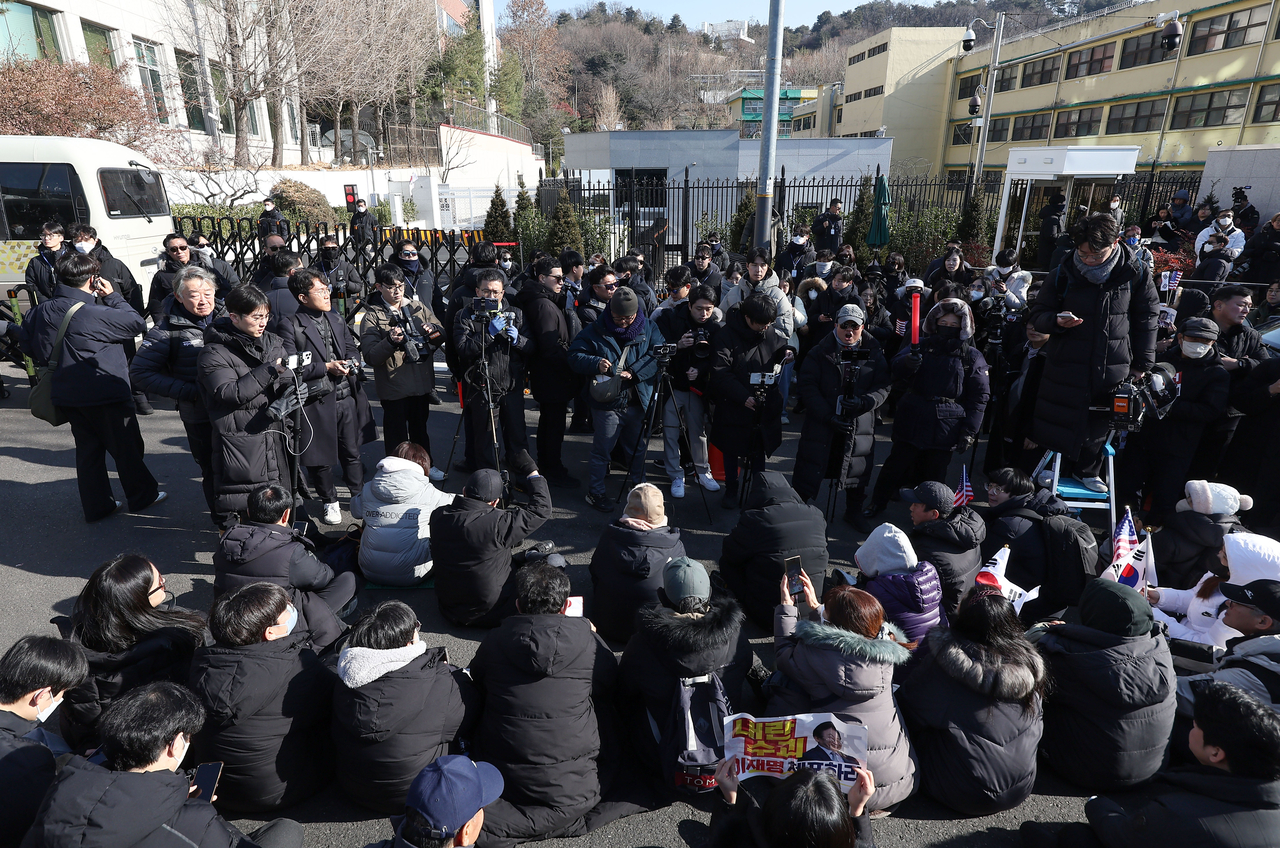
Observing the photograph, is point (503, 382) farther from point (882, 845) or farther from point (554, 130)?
point (554, 130)

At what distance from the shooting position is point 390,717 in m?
2.66

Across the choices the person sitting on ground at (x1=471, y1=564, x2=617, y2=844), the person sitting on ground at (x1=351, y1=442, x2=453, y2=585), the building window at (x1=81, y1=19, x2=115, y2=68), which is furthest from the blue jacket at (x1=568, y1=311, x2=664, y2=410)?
the building window at (x1=81, y1=19, x2=115, y2=68)

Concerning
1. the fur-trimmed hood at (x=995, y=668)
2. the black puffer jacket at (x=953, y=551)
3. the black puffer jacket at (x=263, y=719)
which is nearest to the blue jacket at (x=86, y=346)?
the black puffer jacket at (x=263, y=719)

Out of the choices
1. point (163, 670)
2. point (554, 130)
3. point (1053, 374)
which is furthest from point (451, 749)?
point (554, 130)

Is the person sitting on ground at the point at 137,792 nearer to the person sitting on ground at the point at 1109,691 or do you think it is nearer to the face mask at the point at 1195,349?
the person sitting on ground at the point at 1109,691

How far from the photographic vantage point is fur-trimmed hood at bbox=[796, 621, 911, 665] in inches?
106

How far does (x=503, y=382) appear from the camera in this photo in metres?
5.63

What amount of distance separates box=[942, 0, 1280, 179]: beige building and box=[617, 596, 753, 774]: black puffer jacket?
2444 cm

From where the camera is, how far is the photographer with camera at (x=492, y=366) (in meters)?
5.49

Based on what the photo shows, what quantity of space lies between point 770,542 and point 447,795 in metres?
2.37

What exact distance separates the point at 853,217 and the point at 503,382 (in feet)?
36.7

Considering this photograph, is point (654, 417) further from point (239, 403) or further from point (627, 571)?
point (239, 403)

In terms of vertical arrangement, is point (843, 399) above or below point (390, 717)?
above

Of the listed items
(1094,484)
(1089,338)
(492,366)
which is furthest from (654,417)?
(1094,484)
